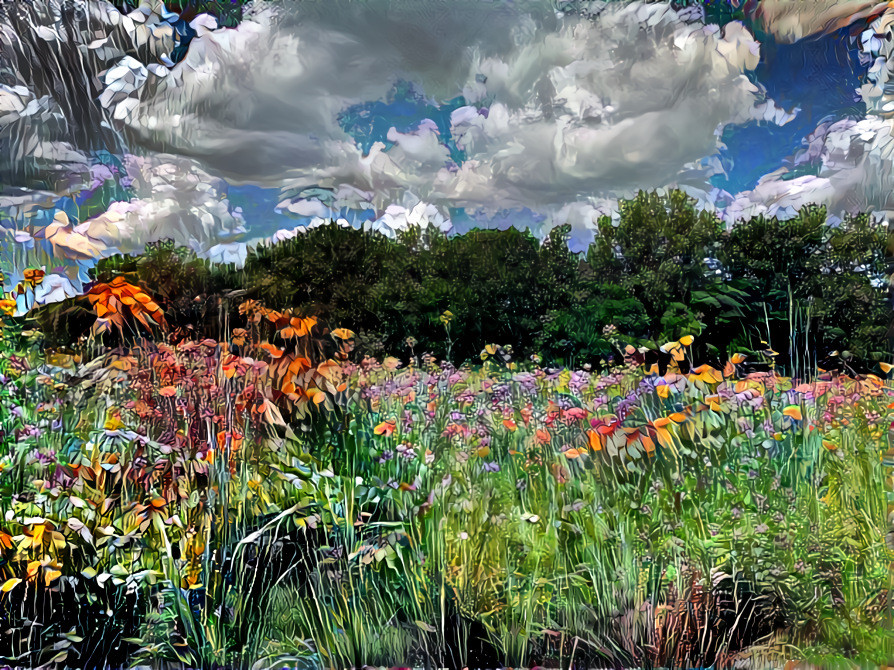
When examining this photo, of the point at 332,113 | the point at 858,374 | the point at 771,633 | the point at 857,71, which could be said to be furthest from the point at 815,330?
the point at 332,113

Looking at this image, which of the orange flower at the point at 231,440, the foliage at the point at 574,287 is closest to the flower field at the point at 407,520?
the orange flower at the point at 231,440

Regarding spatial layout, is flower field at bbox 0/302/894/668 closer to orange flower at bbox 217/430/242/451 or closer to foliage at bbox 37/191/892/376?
orange flower at bbox 217/430/242/451

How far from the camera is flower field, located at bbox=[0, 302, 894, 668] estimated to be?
1994 mm

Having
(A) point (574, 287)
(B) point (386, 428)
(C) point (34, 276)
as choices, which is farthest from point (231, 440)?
(A) point (574, 287)

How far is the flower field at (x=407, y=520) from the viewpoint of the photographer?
1.99 meters

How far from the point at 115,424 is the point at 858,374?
3536mm

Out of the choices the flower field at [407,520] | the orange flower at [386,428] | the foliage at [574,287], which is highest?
the foliage at [574,287]

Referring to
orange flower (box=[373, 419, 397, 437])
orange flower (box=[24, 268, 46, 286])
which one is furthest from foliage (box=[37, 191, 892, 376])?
orange flower (box=[373, 419, 397, 437])

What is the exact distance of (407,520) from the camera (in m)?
2.16

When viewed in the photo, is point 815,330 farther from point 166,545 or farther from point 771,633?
point 166,545

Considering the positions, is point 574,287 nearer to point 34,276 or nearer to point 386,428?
point 386,428

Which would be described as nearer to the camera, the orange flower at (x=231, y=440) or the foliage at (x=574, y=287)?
the orange flower at (x=231, y=440)

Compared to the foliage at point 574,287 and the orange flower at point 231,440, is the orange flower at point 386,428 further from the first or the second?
the orange flower at point 231,440

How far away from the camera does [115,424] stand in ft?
7.25
